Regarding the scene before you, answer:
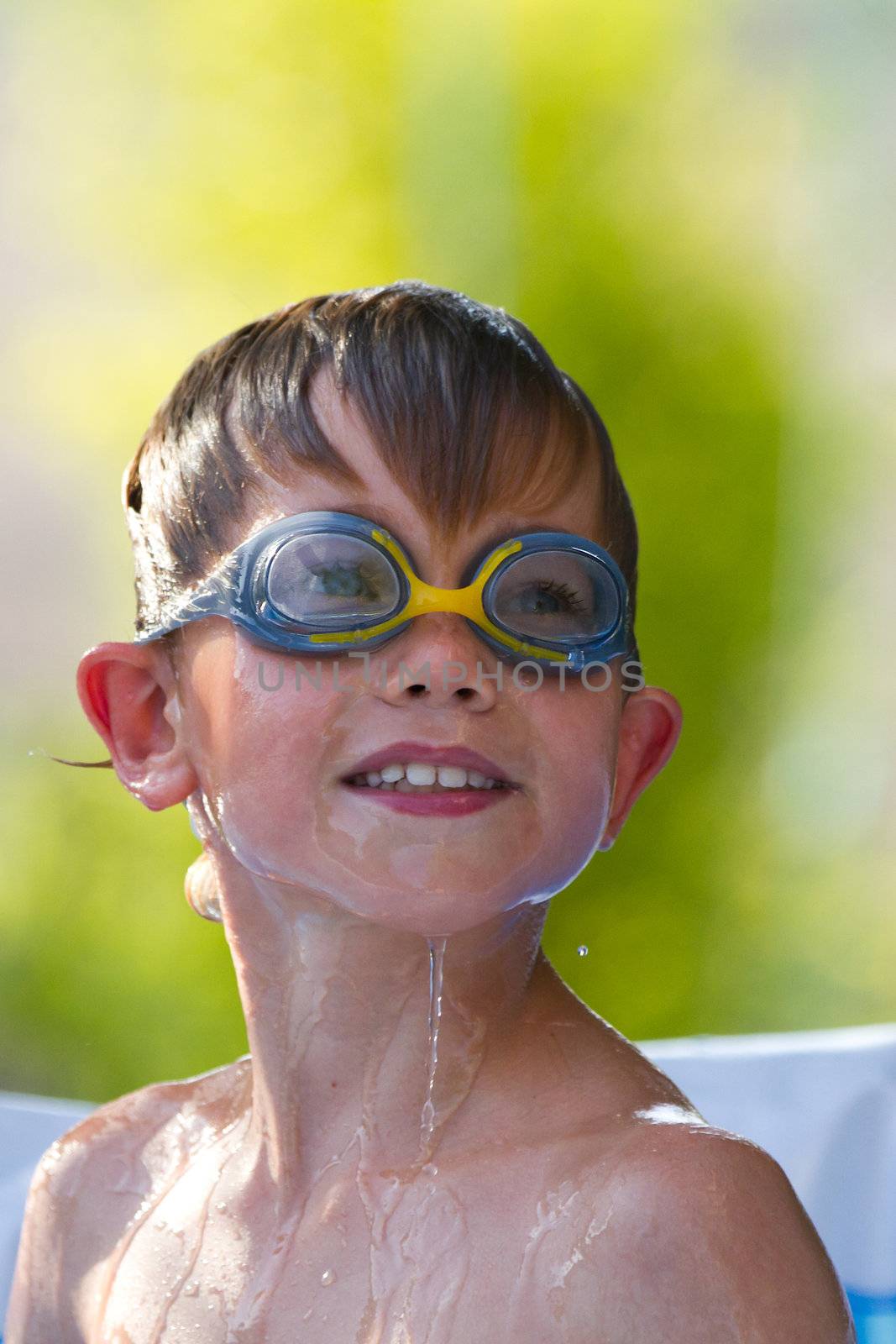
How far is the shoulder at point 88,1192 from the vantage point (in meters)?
1.94

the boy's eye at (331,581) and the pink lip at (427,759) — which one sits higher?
the boy's eye at (331,581)

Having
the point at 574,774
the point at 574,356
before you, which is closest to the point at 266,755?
the point at 574,774

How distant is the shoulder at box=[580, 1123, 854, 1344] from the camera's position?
1337 mm

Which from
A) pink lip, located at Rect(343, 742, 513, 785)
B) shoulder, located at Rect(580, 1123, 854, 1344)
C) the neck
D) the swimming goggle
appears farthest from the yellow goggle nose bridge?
shoulder, located at Rect(580, 1123, 854, 1344)

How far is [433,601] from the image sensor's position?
1.52 m

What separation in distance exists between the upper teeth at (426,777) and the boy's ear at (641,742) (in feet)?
1.09

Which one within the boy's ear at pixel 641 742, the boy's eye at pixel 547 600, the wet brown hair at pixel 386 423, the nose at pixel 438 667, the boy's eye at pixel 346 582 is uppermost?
the wet brown hair at pixel 386 423

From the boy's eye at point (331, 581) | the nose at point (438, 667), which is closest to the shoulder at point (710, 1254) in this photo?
the nose at point (438, 667)

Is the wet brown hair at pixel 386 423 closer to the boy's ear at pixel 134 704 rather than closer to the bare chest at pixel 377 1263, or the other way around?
the boy's ear at pixel 134 704

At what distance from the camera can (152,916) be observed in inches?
177

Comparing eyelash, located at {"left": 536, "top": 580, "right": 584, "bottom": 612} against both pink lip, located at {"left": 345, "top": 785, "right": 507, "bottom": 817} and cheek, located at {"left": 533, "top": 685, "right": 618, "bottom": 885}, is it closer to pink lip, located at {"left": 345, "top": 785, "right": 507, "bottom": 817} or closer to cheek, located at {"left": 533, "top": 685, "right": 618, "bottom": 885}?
cheek, located at {"left": 533, "top": 685, "right": 618, "bottom": 885}

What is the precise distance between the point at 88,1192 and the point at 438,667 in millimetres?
986

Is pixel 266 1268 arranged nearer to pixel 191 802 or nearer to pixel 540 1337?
pixel 540 1337

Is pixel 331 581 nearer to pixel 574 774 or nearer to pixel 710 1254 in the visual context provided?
pixel 574 774
